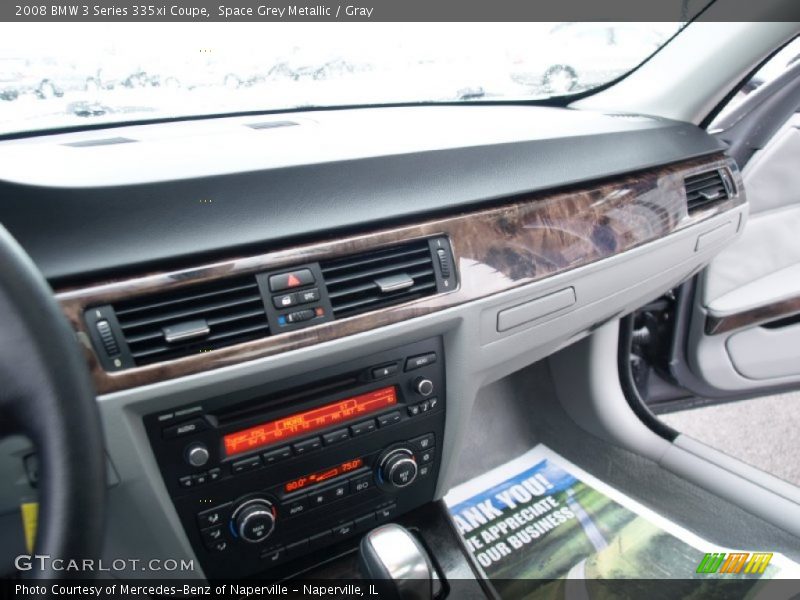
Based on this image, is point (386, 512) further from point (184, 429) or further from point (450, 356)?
point (184, 429)

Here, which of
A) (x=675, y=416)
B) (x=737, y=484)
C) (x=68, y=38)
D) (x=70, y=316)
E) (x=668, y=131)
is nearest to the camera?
(x=70, y=316)

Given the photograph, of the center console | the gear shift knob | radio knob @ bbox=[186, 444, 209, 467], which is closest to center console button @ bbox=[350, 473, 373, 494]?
the center console

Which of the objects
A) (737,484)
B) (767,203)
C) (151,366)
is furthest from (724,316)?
(151,366)

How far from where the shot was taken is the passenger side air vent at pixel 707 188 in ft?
4.14

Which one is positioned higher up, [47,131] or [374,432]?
[47,131]

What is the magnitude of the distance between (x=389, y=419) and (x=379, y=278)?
10.6 inches

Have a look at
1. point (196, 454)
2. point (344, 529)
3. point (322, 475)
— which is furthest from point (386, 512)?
point (196, 454)

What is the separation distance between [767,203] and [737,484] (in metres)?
0.78

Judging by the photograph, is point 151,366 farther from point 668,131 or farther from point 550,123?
point 668,131

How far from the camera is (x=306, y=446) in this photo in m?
0.88

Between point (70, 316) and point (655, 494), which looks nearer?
point (70, 316)

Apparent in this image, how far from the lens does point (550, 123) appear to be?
45.6 inches

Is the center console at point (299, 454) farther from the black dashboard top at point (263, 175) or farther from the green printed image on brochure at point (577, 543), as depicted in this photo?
the green printed image on brochure at point (577, 543)

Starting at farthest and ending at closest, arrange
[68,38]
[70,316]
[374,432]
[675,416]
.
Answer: [675,416] → [374,432] → [68,38] → [70,316]
